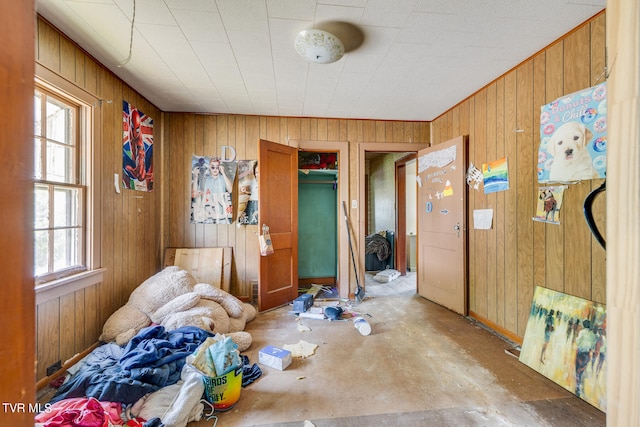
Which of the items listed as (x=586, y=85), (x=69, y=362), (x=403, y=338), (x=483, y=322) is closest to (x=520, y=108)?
(x=586, y=85)

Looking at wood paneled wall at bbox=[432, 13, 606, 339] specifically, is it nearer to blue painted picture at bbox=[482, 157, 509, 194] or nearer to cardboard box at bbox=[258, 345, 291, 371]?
blue painted picture at bbox=[482, 157, 509, 194]

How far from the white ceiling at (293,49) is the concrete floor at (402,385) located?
94.8 inches

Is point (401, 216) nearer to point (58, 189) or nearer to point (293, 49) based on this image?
point (293, 49)

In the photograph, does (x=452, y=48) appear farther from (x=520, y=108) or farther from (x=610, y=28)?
(x=610, y=28)

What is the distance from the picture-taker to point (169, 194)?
3436 mm

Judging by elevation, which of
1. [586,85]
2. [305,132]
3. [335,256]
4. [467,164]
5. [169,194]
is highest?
[305,132]

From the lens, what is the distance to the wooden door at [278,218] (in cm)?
318

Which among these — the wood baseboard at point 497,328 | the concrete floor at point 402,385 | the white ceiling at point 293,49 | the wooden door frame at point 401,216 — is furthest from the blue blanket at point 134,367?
the wooden door frame at point 401,216

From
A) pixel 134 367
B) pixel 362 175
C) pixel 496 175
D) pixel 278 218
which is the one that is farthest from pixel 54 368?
pixel 496 175

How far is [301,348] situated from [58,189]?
7.33 ft

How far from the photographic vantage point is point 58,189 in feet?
6.59

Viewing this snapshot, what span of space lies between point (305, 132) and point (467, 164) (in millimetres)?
2007

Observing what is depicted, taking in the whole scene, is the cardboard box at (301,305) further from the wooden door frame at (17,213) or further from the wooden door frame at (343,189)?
the wooden door frame at (17,213)

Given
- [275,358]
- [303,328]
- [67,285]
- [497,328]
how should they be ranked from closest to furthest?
[67,285] → [275,358] → [497,328] → [303,328]
